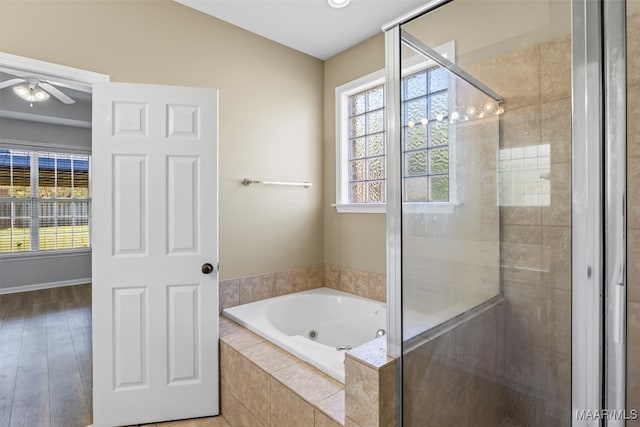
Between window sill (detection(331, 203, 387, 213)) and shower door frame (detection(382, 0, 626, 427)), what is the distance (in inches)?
70.9

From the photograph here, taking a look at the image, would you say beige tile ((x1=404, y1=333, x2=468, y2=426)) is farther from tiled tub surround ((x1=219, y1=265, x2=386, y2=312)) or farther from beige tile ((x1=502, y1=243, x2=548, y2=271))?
tiled tub surround ((x1=219, y1=265, x2=386, y2=312))

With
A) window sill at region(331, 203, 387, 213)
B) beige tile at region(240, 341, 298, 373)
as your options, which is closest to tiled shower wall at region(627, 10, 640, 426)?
beige tile at region(240, 341, 298, 373)

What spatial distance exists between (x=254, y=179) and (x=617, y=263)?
2348mm

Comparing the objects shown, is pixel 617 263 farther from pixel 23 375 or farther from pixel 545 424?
pixel 23 375

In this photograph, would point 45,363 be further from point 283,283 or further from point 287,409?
point 287,409

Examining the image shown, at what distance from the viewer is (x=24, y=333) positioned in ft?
10.7

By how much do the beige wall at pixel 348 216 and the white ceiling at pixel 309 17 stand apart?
0.16 metres

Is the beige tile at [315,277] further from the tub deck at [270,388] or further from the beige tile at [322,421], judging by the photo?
the beige tile at [322,421]

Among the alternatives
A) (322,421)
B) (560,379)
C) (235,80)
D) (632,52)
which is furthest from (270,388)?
(235,80)

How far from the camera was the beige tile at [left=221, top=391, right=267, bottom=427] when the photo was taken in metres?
1.81

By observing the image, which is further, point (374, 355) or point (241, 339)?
point (241, 339)

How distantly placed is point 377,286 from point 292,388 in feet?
4.53

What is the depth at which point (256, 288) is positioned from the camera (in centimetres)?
275

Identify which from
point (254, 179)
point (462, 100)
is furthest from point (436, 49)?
point (254, 179)
